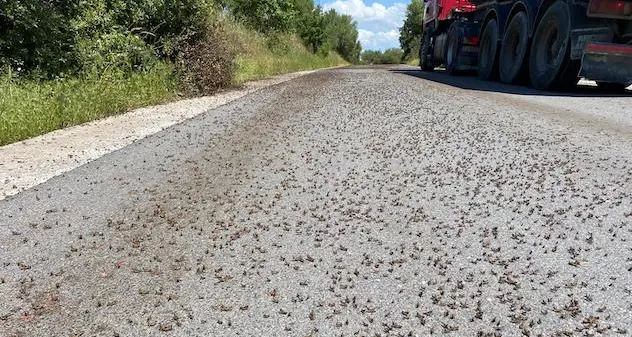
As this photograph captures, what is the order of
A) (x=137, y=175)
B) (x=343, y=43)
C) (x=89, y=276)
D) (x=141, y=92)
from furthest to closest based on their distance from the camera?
(x=343, y=43)
(x=141, y=92)
(x=137, y=175)
(x=89, y=276)

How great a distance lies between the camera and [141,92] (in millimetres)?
9758

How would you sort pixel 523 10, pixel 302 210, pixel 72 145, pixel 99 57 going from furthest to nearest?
1. pixel 523 10
2. pixel 99 57
3. pixel 72 145
4. pixel 302 210

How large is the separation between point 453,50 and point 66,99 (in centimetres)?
1323

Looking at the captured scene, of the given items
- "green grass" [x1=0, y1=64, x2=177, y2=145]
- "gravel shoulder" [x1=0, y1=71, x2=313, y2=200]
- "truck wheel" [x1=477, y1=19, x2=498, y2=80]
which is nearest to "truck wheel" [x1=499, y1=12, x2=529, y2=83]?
"truck wheel" [x1=477, y1=19, x2=498, y2=80]

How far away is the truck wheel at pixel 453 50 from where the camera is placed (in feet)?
54.4

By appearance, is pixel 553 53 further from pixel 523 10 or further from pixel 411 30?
pixel 411 30

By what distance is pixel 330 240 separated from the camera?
2.96m

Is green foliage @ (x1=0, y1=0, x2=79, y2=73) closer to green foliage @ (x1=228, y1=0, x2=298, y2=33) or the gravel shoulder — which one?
the gravel shoulder

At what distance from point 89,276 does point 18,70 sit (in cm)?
762

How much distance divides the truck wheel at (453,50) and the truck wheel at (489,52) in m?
0.98

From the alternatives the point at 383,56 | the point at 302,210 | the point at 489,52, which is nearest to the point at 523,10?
the point at 489,52

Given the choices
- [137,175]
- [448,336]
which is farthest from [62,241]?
[448,336]

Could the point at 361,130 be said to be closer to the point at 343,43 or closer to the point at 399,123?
the point at 399,123

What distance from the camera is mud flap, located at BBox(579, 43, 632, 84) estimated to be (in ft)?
31.8
